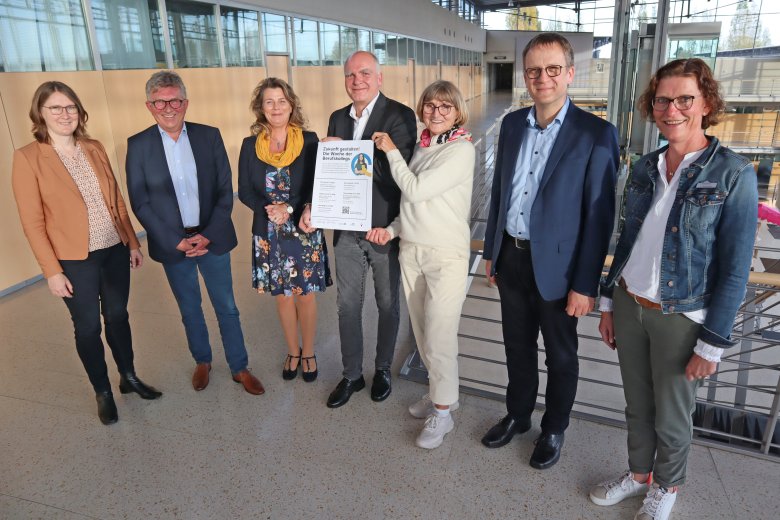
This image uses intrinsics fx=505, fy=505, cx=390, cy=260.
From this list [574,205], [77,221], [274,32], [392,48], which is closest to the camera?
[574,205]

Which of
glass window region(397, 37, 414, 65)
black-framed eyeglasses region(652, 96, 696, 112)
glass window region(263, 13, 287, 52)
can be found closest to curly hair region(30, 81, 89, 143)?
black-framed eyeglasses region(652, 96, 696, 112)

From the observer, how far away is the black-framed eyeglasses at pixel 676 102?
1.35m

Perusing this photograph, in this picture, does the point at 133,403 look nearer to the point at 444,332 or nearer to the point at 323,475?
→ the point at 323,475

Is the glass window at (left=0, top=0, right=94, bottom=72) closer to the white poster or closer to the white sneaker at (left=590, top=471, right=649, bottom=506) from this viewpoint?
the white poster

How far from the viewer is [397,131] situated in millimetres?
2127

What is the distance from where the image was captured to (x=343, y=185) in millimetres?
2174

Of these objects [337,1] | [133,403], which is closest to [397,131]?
[133,403]

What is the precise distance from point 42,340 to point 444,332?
9.04 feet

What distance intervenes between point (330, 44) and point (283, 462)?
31.6 feet

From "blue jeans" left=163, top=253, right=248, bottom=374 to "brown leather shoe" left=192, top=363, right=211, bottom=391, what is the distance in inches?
1.3

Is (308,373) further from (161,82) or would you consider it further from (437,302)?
(161,82)

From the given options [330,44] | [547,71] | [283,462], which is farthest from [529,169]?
[330,44]

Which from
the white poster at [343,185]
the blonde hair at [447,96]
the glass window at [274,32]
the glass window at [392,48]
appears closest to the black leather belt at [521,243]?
the blonde hair at [447,96]

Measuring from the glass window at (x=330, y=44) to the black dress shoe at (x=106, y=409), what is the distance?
8760 mm
